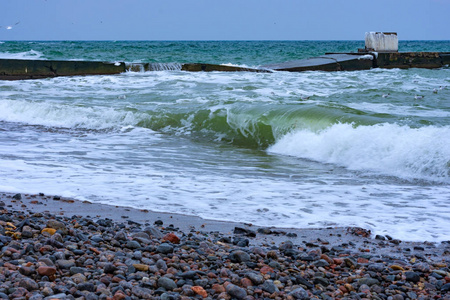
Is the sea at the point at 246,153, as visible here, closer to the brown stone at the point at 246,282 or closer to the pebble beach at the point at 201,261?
the pebble beach at the point at 201,261

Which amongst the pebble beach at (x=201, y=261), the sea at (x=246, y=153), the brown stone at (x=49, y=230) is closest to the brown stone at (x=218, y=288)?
the pebble beach at (x=201, y=261)

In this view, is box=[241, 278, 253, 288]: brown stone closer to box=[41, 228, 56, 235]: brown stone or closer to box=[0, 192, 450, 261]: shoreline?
box=[0, 192, 450, 261]: shoreline

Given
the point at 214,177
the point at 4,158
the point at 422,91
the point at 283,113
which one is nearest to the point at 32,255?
the point at 214,177

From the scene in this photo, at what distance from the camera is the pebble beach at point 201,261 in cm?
266

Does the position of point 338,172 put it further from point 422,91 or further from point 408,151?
point 422,91

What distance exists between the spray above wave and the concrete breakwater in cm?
1164

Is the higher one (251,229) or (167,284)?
(167,284)

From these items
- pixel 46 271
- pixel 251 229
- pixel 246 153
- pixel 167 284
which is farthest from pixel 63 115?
pixel 167 284

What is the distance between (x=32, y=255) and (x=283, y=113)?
7035mm

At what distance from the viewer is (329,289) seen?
2848mm

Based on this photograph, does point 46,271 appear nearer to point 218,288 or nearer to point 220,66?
point 218,288

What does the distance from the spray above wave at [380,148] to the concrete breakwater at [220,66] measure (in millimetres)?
11643

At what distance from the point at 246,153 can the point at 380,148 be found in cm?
177

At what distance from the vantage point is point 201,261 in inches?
122
